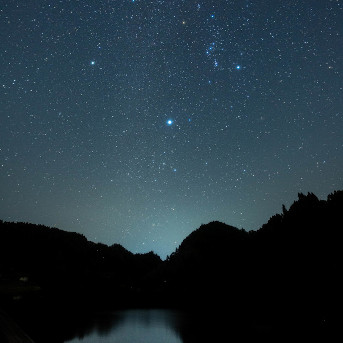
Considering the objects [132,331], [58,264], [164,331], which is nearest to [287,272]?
[164,331]

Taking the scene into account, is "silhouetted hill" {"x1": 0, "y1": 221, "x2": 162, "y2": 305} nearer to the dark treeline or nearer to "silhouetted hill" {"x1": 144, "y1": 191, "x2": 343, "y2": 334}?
the dark treeline

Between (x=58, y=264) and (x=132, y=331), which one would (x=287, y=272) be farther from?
(x=58, y=264)

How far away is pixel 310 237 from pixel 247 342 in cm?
859

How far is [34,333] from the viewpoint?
47.6 ft

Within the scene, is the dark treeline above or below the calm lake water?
above

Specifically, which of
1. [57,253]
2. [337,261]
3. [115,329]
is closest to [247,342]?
[337,261]

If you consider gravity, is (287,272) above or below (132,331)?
above

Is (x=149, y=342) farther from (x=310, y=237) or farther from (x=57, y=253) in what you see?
(x=57, y=253)

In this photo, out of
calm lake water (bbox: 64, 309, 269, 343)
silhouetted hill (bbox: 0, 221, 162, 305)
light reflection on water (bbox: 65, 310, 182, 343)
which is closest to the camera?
calm lake water (bbox: 64, 309, 269, 343)

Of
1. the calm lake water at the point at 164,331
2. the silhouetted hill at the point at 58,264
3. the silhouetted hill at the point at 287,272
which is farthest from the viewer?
the silhouetted hill at the point at 58,264

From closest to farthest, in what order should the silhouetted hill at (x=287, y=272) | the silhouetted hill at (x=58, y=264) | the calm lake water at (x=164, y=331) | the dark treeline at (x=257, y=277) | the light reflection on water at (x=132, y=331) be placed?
the calm lake water at (x=164, y=331) < the light reflection on water at (x=132, y=331) < the silhouetted hill at (x=287, y=272) < the dark treeline at (x=257, y=277) < the silhouetted hill at (x=58, y=264)

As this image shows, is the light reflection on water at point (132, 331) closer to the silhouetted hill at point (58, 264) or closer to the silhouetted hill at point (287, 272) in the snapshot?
the silhouetted hill at point (287, 272)

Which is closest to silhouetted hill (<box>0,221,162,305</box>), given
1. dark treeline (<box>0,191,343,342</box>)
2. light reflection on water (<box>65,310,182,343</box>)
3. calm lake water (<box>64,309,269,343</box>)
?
dark treeline (<box>0,191,343,342</box>)

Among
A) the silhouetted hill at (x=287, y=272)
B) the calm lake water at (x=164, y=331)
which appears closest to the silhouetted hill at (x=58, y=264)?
the silhouetted hill at (x=287, y=272)
